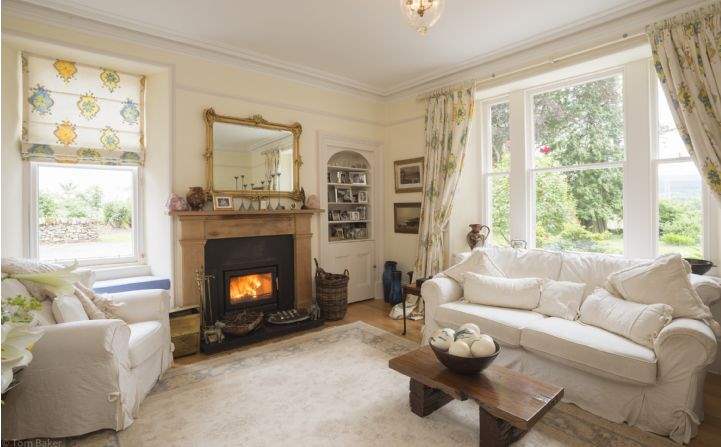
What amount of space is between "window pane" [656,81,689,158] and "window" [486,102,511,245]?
1424 mm

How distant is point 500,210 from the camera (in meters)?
4.74

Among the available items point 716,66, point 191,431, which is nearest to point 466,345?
point 191,431

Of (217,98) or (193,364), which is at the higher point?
(217,98)

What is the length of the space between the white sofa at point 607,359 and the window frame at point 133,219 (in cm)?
319

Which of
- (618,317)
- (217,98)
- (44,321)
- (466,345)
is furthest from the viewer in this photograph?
(217,98)

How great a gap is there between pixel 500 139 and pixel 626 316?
8.58 feet

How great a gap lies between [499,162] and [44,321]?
453 cm

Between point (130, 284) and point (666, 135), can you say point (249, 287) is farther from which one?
point (666, 135)

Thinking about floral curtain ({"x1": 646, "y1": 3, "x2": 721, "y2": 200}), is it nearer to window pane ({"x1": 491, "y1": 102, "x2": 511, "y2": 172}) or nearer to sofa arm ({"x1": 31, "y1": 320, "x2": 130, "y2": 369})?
window pane ({"x1": 491, "y1": 102, "x2": 511, "y2": 172})

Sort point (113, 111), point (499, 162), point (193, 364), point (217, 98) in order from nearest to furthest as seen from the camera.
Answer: point (193, 364) < point (113, 111) < point (217, 98) < point (499, 162)

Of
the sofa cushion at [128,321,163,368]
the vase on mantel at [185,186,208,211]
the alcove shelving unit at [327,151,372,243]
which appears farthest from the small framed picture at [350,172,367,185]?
the sofa cushion at [128,321,163,368]

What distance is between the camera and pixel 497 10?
341cm

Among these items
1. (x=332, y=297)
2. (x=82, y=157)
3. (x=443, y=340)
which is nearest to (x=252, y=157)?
(x=82, y=157)

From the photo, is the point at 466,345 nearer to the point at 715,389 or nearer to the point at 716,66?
the point at 715,389
